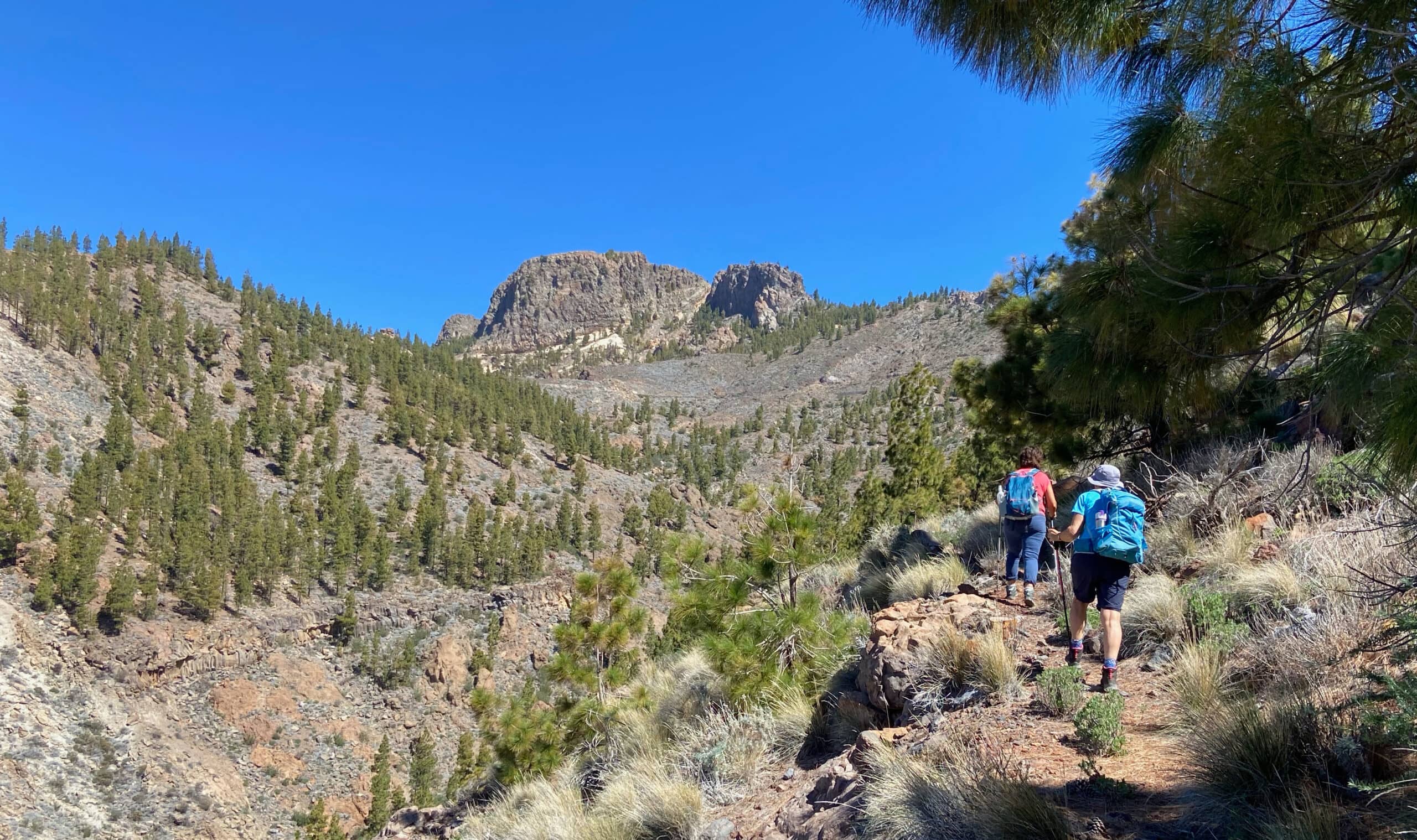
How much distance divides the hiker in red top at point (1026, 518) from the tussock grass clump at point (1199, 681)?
1918 mm

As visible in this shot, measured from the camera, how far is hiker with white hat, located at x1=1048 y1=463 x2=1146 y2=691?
391 centimetres

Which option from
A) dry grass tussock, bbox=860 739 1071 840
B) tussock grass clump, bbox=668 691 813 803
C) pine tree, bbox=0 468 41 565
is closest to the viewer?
dry grass tussock, bbox=860 739 1071 840

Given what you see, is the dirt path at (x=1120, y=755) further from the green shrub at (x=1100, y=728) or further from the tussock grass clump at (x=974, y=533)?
the tussock grass clump at (x=974, y=533)

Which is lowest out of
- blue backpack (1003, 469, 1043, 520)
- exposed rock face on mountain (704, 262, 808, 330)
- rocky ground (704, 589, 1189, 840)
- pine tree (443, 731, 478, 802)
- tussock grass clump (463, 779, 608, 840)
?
pine tree (443, 731, 478, 802)

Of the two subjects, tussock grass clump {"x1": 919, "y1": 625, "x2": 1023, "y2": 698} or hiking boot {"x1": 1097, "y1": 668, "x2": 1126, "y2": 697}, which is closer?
hiking boot {"x1": 1097, "y1": 668, "x2": 1126, "y2": 697}

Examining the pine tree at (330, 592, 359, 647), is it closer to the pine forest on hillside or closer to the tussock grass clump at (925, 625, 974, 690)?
the pine forest on hillside

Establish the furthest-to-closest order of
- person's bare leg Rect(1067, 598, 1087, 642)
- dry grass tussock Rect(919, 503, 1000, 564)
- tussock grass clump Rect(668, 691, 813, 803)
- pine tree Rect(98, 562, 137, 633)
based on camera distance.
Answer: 1. pine tree Rect(98, 562, 137, 633)
2. dry grass tussock Rect(919, 503, 1000, 564)
3. tussock grass clump Rect(668, 691, 813, 803)
4. person's bare leg Rect(1067, 598, 1087, 642)

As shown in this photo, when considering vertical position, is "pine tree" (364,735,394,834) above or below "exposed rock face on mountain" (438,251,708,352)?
below

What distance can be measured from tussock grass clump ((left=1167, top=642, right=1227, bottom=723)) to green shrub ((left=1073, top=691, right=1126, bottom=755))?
0.33 m

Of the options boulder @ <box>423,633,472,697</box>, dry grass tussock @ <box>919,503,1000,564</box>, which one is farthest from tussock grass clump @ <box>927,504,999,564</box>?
boulder @ <box>423,633,472,697</box>

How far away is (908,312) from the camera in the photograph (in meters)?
128

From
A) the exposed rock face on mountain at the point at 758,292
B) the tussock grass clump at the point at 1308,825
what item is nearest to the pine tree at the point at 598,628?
the tussock grass clump at the point at 1308,825

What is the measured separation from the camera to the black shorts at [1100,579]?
13.2 feet

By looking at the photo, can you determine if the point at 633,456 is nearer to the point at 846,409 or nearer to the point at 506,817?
the point at 846,409
